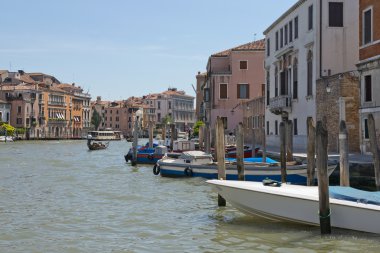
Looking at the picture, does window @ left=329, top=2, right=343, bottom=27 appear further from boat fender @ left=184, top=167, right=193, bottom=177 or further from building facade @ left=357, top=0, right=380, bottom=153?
boat fender @ left=184, top=167, right=193, bottom=177

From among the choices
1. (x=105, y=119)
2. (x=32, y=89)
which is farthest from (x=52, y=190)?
(x=105, y=119)

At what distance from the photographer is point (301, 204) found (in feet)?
33.0

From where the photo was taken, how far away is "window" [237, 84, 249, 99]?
142 feet

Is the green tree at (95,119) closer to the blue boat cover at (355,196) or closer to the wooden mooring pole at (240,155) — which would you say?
the wooden mooring pole at (240,155)

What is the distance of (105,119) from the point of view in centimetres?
12850

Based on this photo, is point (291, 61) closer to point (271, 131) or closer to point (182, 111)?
point (271, 131)

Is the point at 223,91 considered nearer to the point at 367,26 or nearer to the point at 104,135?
the point at 367,26

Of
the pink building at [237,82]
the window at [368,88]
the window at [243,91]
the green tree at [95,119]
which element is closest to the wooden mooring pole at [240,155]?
the window at [368,88]

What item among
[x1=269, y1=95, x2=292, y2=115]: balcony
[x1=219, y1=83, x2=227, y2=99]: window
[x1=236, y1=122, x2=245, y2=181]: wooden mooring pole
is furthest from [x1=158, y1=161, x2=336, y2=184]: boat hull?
[x1=219, y1=83, x2=227, y2=99]: window

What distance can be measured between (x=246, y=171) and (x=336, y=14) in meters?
9.98

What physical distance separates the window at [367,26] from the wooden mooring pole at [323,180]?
10962mm

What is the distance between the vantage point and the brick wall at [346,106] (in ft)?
68.2

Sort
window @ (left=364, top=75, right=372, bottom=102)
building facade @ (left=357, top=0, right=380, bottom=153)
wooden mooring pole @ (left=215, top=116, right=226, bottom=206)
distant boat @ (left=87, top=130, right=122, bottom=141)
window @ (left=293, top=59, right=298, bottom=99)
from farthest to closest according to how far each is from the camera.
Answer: distant boat @ (left=87, top=130, right=122, bottom=141) < window @ (left=293, top=59, right=298, bottom=99) < window @ (left=364, top=75, right=372, bottom=102) < building facade @ (left=357, top=0, right=380, bottom=153) < wooden mooring pole @ (left=215, top=116, right=226, bottom=206)

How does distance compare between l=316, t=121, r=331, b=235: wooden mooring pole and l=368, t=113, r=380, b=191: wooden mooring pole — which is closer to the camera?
l=316, t=121, r=331, b=235: wooden mooring pole
